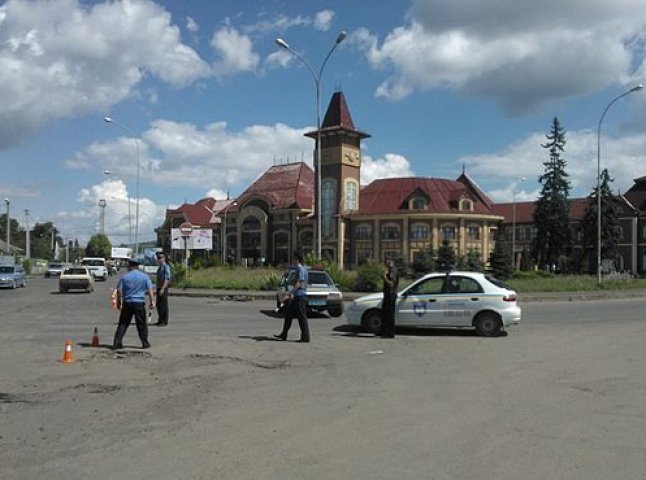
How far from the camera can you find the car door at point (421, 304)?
15680 mm

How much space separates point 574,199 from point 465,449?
9852cm

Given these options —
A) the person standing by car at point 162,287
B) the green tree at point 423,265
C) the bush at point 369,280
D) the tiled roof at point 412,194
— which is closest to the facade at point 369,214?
the tiled roof at point 412,194

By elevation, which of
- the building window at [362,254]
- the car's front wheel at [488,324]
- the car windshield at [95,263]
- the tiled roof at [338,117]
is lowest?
the car's front wheel at [488,324]

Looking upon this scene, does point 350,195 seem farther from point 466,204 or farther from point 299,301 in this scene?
point 299,301

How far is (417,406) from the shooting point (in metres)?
8.02

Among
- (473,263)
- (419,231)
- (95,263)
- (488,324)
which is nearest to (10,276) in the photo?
(95,263)

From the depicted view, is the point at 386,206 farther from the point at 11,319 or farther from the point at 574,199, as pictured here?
the point at 11,319

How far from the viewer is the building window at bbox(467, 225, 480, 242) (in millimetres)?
80000

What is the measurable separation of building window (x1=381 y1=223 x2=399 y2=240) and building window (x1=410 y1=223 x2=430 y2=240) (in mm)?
1785

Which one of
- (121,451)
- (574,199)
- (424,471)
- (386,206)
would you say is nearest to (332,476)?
(424,471)

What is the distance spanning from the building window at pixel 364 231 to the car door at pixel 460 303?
65691mm

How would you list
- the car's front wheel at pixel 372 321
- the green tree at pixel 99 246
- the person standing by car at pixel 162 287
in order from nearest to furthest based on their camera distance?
the car's front wheel at pixel 372 321, the person standing by car at pixel 162 287, the green tree at pixel 99 246

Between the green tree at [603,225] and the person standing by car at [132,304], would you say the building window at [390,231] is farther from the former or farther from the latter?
the person standing by car at [132,304]

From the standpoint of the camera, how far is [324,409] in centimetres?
785
